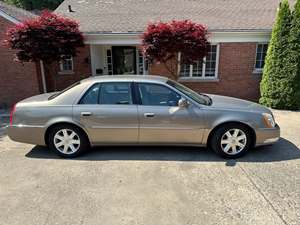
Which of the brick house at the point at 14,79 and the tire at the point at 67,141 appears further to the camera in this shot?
the brick house at the point at 14,79

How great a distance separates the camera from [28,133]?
15.0 ft

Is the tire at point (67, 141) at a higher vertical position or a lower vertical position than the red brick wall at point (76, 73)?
lower

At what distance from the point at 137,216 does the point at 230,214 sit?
1.19 m

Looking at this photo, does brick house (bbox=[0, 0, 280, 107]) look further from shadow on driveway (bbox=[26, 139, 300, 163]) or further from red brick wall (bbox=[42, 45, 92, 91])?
shadow on driveway (bbox=[26, 139, 300, 163])

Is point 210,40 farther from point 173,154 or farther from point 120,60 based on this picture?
point 173,154

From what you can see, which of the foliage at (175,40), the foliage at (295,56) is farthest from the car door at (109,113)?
the foliage at (295,56)

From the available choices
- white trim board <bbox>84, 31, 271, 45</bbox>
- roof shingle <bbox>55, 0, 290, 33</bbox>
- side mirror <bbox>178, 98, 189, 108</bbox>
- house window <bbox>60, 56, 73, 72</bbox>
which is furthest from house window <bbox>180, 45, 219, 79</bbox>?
side mirror <bbox>178, 98, 189, 108</bbox>

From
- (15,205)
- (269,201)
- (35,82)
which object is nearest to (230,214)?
(269,201)

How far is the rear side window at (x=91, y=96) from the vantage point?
4.53 meters

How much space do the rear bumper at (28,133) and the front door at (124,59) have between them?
721 centimetres

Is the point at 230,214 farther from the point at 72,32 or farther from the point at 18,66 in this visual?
the point at 18,66

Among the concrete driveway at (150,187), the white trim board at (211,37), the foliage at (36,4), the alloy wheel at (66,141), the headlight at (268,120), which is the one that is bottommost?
the concrete driveway at (150,187)

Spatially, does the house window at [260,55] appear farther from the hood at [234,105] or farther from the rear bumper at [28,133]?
the rear bumper at [28,133]

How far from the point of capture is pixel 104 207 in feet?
10.5
